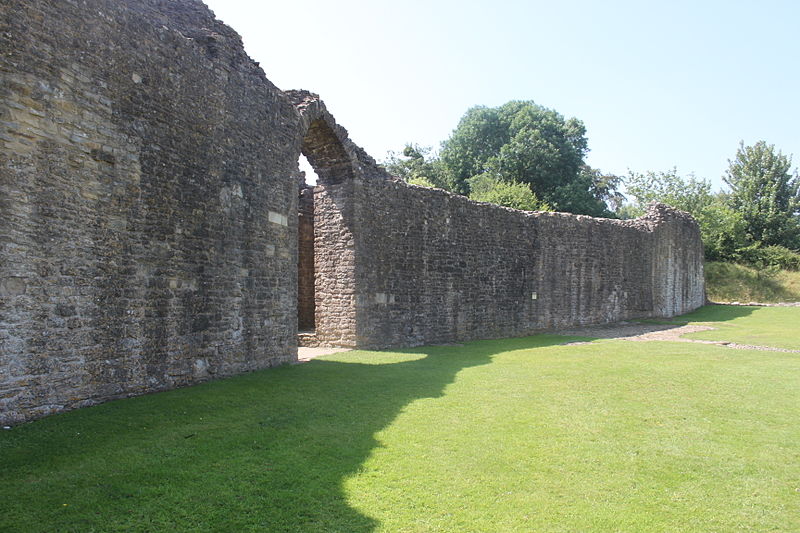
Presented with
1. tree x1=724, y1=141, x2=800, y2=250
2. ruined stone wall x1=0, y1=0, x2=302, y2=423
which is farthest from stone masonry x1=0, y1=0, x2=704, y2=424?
tree x1=724, y1=141, x2=800, y2=250

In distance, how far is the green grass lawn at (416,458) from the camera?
12.7 feet

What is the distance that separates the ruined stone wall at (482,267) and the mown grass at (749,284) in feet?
37.6

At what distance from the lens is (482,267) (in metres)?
15.5

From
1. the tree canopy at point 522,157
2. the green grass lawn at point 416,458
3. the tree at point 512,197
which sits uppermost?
the tree canopy at point 522,157

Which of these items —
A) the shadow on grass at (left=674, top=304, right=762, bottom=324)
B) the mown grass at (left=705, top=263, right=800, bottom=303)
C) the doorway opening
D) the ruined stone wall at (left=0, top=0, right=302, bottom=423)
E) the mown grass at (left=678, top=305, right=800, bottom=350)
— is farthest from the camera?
the mown grass at (left=705, top=263, right=800, bottom=303)

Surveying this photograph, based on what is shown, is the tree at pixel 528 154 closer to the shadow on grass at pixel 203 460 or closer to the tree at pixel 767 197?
the tree at pixel 767 197

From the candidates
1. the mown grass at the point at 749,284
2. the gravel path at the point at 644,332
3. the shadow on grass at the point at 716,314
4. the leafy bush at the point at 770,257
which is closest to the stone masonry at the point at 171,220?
the gravel path at the point at 644,332

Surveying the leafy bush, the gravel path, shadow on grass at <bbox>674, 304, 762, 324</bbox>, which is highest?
the leafy bush

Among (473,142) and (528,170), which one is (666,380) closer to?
(528,170)

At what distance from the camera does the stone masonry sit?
5.65 metres

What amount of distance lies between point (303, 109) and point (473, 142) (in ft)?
100

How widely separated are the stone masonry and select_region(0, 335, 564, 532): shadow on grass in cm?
75

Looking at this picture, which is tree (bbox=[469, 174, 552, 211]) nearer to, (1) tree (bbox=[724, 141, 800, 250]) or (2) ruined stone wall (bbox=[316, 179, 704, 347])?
(2) ruined stone wall (bbox=[316, 179, 704, 347])

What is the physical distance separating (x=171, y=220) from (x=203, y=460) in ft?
12.4
